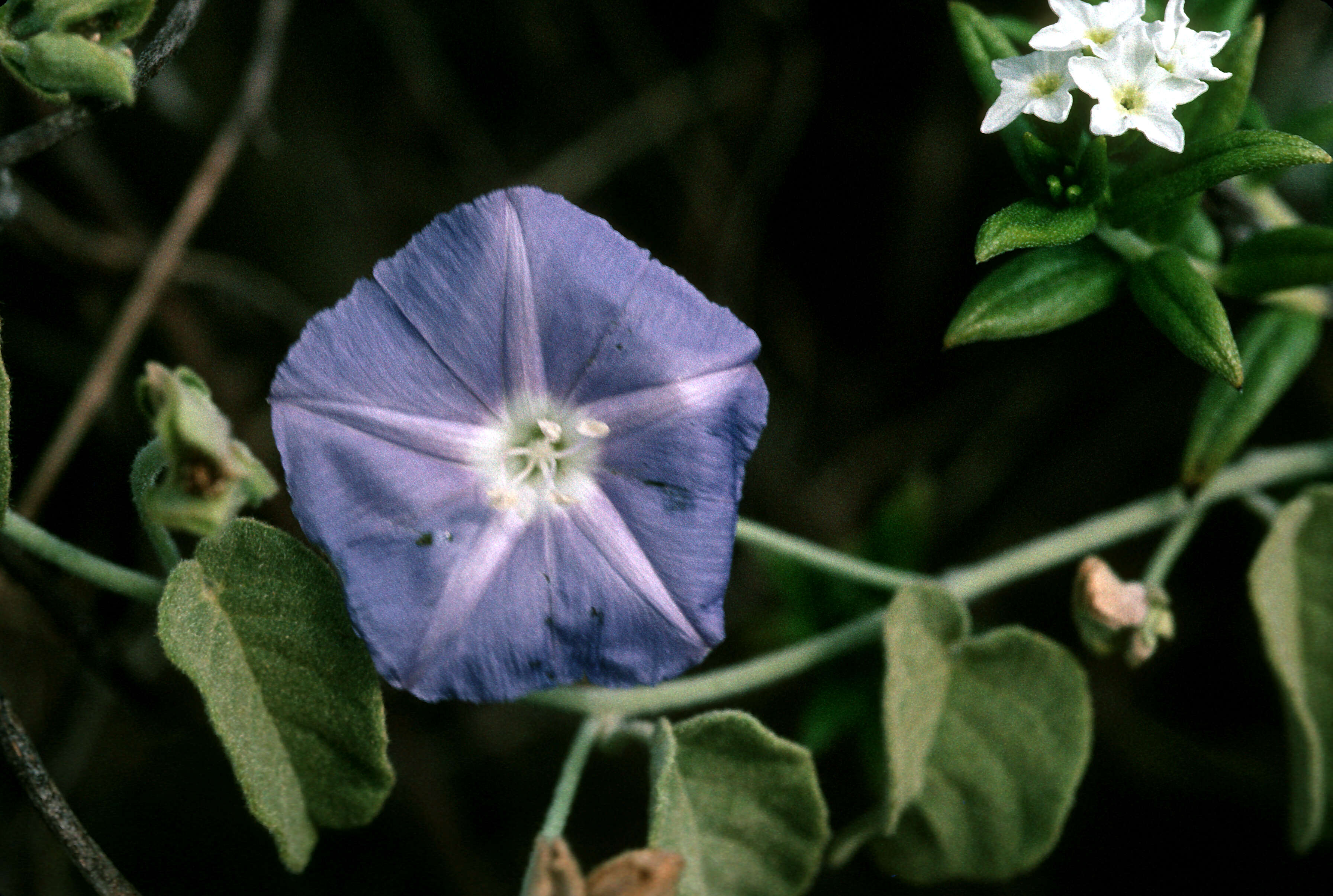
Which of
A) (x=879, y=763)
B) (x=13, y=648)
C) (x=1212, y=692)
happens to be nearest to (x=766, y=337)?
(x=879, y=763)

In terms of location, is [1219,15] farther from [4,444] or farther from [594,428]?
[4,444]

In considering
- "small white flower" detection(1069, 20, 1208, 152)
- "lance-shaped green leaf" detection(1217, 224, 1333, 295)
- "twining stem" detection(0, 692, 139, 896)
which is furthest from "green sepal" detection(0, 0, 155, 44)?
"lance-shaped green leaf" detection(1217, 224, 1333, 295)

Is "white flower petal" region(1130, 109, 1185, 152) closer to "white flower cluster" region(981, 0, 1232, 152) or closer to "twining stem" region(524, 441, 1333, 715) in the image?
"white flower cluster" region(981, 0, 1232, 152)

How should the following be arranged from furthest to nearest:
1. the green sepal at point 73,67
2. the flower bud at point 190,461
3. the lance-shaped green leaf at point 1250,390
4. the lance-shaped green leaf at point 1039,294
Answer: the lance-shaped green leaf at point 1250,390 < the lance-shaped green leaf at point 1039,294 < the green sepal at point 73,67 < the flower bud at point 190,461

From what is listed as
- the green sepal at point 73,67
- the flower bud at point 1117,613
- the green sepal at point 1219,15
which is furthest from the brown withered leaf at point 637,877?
the green sepal at point 1219,15

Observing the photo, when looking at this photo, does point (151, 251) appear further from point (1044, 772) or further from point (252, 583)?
point (1044, 772)

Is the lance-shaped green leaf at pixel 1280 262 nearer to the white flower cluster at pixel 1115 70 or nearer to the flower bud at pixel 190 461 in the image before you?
→ the white flower cluster at pixel 1115 70
